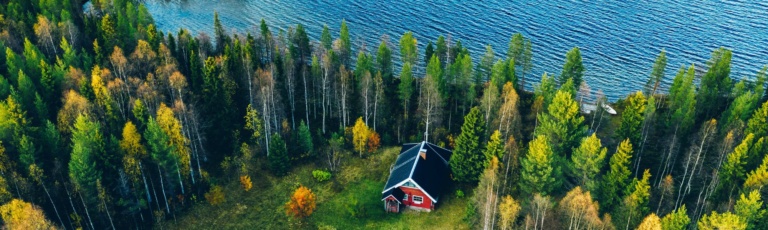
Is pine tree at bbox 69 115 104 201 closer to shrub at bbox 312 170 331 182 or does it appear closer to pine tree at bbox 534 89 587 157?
shrub at bbox 312 170 331 182

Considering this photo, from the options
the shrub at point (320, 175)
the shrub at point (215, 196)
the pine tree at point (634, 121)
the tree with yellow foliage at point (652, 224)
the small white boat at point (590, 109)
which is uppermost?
the pine tree at point (634, 121)

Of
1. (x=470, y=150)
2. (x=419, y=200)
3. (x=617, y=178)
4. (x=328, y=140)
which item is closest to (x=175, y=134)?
(x=328, y=140)

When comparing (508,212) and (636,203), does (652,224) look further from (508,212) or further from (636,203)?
(508,212)

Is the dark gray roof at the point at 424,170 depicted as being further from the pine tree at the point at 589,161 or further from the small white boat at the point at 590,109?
the small white boat at the point at 590,109

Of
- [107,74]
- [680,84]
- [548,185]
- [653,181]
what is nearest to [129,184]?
[107,74]

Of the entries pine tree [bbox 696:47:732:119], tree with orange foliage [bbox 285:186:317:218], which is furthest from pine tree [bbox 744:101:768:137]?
tree with orange foliage [bbox 285:186:317:218]

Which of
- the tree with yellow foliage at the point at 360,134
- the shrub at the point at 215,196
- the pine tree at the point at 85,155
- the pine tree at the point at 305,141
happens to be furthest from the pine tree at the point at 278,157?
the pine tree at the point at 85,155
